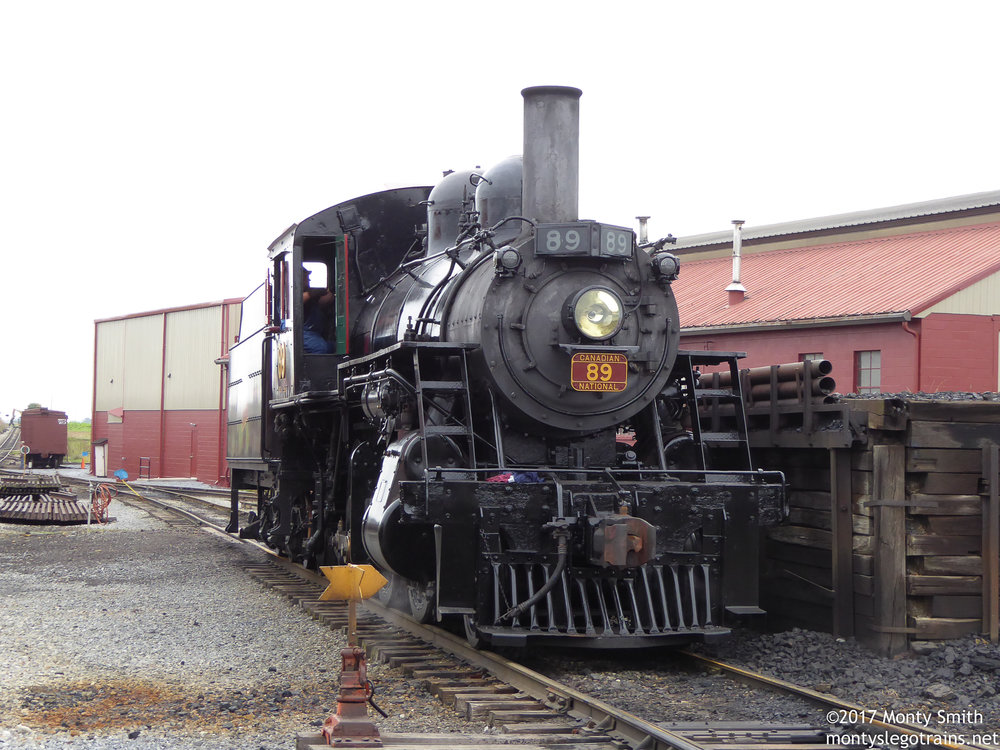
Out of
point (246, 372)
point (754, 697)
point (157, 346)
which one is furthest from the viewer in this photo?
point (157, 346)

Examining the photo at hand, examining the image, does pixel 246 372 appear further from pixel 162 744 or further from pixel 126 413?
pixel 126 413

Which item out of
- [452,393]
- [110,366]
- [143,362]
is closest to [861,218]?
[452,393]

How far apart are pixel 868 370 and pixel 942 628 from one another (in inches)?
543

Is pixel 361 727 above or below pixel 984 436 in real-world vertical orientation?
below

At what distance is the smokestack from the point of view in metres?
8.05

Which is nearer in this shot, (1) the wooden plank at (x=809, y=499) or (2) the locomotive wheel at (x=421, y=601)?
(2) the locomotive wheel at (x=421, y=601)

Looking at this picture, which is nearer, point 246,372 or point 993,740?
point 993,740

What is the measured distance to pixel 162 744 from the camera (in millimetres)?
5273

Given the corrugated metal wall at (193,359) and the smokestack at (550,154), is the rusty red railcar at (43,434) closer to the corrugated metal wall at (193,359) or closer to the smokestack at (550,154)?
the corrugated metal wall at (193,359)

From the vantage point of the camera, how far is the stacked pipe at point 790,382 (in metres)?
7.73

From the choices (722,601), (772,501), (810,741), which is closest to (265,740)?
(810,741)

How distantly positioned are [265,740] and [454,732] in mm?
931

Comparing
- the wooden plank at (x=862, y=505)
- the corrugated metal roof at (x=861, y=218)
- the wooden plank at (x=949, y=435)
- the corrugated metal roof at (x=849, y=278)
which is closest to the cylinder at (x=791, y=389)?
the wooden plank at (x=949, y=435)

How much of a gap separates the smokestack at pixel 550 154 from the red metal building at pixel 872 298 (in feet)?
34.9
